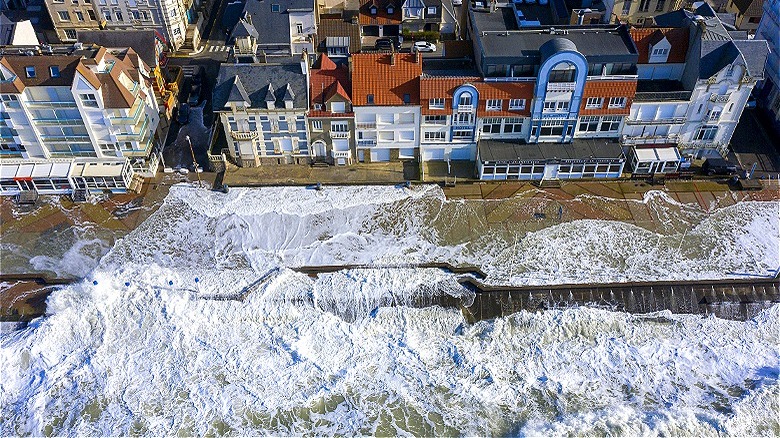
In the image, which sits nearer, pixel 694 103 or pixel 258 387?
pixel 258 387

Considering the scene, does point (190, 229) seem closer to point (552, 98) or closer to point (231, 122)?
point (231, 122)

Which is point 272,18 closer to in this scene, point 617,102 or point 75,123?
point 75,123

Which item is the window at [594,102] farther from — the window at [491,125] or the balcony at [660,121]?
the window at [491,125]

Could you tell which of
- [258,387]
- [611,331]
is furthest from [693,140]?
[258,387]

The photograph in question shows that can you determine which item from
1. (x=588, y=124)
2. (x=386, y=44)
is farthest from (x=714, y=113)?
(x=386, y=44)

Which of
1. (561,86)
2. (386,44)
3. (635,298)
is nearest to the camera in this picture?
(635,298)

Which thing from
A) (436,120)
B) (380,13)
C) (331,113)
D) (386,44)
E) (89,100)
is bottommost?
(386,44)
